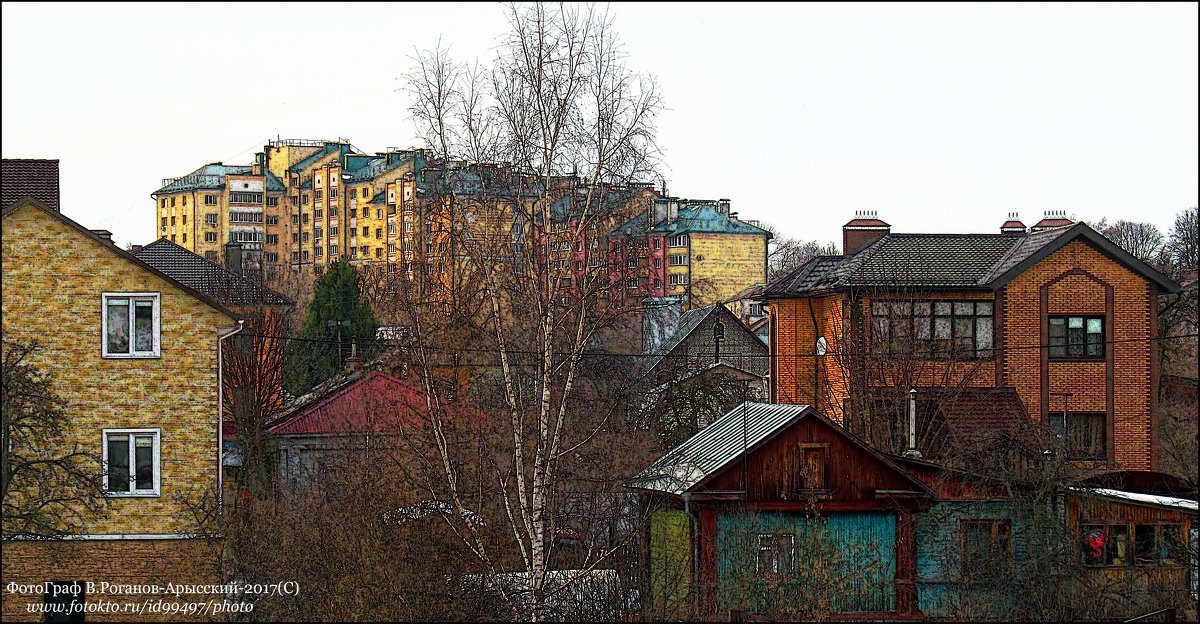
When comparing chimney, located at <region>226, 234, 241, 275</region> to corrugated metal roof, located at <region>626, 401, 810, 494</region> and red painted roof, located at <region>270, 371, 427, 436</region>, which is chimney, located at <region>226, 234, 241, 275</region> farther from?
corrugated metal roof, located at <region>626, 401, 810, 494</region>

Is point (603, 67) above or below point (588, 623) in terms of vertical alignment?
above

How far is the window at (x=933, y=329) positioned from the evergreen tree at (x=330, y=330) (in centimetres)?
1771

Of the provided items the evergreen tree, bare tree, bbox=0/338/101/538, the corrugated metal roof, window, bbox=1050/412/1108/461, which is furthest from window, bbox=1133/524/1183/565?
the evergreen tree

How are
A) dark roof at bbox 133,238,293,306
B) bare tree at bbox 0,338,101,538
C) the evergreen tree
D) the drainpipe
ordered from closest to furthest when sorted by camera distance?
1. bare tree at bbox 0,338,101,538
2. the drainpipe
3. dark roof at bbox 133,238,293,306
4. the evergreen tree

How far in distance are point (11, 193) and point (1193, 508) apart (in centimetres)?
2414

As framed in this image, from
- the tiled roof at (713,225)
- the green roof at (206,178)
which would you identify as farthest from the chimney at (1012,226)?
the green roof at (206,178)

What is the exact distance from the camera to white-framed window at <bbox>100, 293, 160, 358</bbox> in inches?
916

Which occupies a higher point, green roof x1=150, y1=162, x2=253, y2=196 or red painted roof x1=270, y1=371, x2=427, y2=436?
green roof x1=150, y1=162, x2=253, y2=196

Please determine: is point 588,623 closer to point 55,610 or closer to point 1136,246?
point 55,610

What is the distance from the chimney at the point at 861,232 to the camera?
3781cm

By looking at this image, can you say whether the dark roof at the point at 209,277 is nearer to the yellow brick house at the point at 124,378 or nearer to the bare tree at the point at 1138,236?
the yellow brick house at the point at 124,378

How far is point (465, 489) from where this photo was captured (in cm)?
2145

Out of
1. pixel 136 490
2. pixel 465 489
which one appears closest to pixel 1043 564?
pixel 465 489

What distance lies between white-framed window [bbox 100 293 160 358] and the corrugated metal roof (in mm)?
9543
